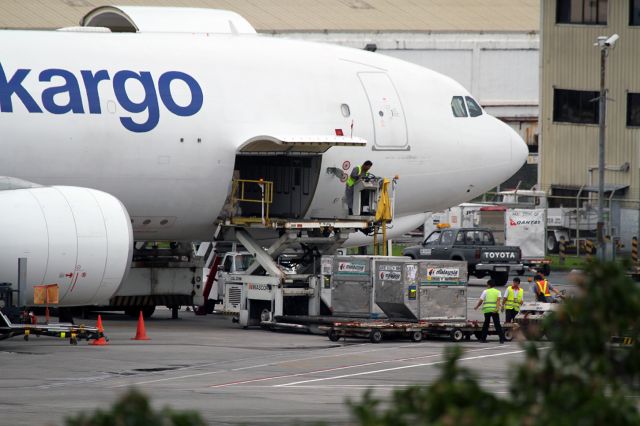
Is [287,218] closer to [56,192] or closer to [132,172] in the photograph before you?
[132,172]

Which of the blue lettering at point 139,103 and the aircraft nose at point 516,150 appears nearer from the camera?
the blue lettering at point 139,103

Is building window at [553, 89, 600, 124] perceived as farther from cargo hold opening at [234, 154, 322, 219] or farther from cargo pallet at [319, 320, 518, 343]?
cargo pallet at [319, 320, 518, 343]

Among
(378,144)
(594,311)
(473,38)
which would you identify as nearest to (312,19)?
(473,38)

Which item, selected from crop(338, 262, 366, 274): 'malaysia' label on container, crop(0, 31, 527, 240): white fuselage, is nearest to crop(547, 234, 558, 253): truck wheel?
crop(0, 31, 527, 240): white fuselage

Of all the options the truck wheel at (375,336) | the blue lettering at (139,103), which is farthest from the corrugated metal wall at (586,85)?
the blue lettering at (139,103)

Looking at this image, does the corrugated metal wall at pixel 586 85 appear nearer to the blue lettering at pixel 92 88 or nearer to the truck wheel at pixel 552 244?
the truck wheel at pixel 552 244

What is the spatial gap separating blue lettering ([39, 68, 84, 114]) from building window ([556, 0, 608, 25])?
42.2 metres

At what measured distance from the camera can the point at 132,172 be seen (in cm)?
2723

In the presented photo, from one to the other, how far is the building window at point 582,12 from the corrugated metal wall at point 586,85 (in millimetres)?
401

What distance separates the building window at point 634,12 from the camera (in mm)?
63625

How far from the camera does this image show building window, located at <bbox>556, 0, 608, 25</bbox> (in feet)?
210

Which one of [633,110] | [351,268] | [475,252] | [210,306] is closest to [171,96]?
[351,268]

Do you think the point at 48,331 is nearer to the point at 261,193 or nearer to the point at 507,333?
the point at 261,193

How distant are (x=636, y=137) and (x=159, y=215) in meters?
40.6
